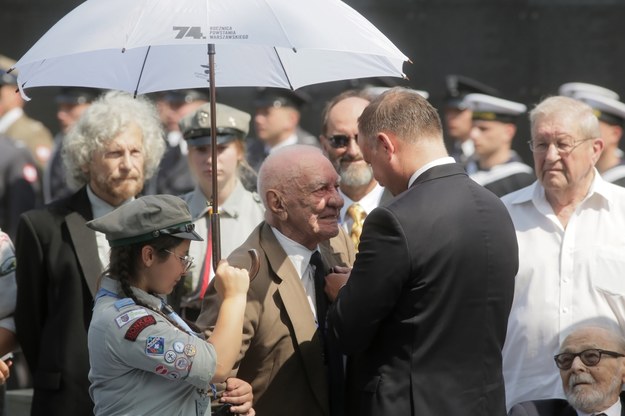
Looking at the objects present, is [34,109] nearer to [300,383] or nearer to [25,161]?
[25,161]

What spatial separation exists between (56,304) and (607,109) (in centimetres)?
422

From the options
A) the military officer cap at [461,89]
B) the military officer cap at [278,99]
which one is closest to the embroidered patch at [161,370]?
the military officer cap at [461,89]

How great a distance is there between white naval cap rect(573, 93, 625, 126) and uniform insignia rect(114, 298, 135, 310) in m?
4.61

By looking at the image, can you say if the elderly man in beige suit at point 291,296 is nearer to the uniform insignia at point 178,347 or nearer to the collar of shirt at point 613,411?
the uniform insignia at point 178,347

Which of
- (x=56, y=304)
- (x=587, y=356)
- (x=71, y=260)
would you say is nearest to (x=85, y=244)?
(x=71, y=260)

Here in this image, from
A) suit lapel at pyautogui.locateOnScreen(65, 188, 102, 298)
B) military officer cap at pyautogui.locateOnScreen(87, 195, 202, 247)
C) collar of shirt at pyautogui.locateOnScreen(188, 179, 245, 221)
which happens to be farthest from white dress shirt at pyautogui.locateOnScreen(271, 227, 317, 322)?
collar of shirt at pyautogui.locateOnScreen(188, 179, 245, 221)

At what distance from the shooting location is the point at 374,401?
13.3 ft

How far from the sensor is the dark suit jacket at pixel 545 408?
4.98m

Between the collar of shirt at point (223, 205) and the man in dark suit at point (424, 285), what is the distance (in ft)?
6.49

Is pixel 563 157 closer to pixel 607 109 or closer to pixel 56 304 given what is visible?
pixel 56 304

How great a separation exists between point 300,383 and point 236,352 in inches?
Answer: 17.4

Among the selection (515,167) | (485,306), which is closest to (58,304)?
(485,306)

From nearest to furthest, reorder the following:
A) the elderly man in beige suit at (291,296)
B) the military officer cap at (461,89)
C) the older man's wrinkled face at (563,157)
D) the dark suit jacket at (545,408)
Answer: the elderly man in beige suit at (291,296), the dark suit jacket at (545,408), the older man's wrinkled face at (563,157), the military officer cap at (461,89)

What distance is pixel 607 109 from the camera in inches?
305
